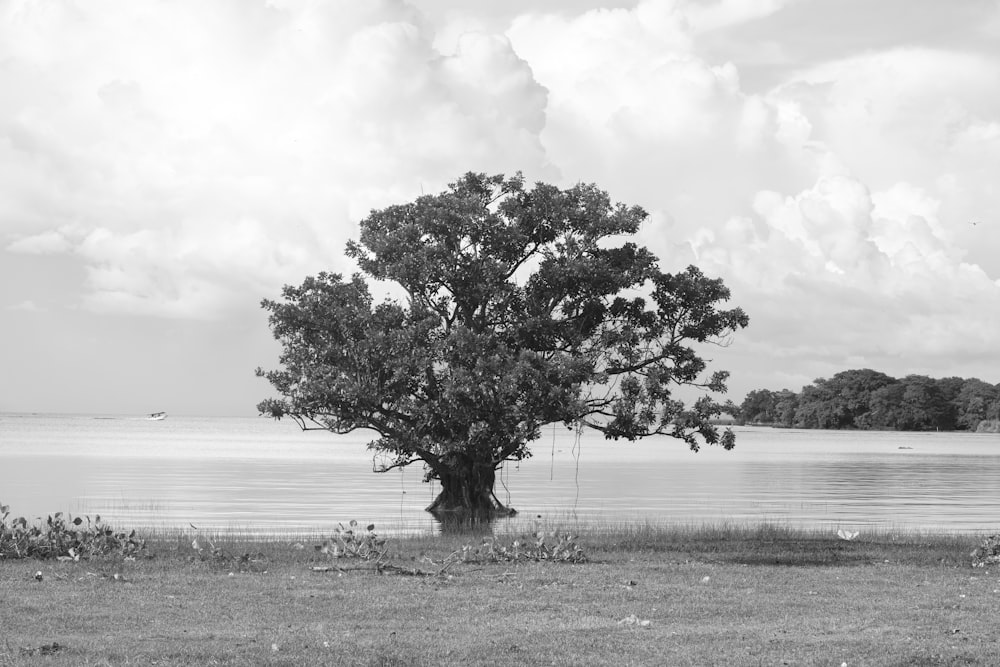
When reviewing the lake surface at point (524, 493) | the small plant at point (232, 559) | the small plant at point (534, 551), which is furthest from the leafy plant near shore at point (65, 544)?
the lake surface at point (524, 493)

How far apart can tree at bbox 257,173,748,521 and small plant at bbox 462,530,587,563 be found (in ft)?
27.7

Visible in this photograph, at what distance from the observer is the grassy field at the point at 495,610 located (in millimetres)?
13508

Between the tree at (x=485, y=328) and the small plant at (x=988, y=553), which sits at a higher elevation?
the tree at (x=485, y=328)

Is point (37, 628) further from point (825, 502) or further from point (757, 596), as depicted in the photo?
point (825, 502)

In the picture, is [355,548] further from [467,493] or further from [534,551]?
[467,493]

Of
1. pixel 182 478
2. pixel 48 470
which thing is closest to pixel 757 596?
pixel 182 478

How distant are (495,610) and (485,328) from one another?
17.2m

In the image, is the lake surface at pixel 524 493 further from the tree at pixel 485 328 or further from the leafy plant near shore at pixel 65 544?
the leafy plant near shore at pixel 65 544

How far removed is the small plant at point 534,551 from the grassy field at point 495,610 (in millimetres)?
254

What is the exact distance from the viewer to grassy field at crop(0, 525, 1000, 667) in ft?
44.3

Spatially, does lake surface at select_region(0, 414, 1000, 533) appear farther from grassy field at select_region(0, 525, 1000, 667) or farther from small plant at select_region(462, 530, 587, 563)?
grassy field at select_region(0, 525, 1000, 667)

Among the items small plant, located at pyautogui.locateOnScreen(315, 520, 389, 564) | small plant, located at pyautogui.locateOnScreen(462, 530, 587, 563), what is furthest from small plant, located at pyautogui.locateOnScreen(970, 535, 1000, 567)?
small plant, located at pyautogui.locateOnScreen(315, 520, 389, 564)

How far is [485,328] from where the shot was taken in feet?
109

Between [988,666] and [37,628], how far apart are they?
11521 millimetres
